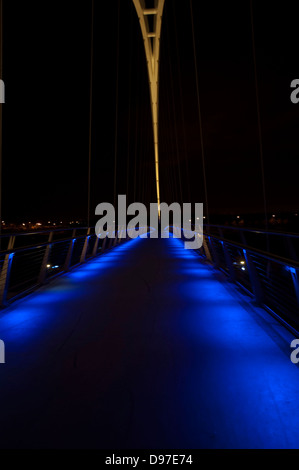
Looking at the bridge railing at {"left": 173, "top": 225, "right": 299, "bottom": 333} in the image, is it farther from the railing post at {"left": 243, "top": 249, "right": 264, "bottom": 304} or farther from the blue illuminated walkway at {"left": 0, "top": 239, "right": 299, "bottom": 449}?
the blue illuminated walkway at {"left": 0, "top": 239, "right": 299, "bottom": 449}

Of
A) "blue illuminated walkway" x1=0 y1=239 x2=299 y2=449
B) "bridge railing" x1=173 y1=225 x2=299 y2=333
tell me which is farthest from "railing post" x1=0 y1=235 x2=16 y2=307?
"bridge railing" x1=173 y1=225 x2=299 y2=333

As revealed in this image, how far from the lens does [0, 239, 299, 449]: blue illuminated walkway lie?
2031mm

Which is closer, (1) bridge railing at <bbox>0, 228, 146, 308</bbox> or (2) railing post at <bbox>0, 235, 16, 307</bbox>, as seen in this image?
(2) railing post at <bbox>0, 235, 16, 307</bbox>

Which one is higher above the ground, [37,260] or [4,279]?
[37,260]

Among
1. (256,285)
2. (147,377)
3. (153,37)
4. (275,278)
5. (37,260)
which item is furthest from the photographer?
(153,37)

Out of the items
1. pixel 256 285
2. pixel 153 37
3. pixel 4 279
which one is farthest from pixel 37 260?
pixel 153 37

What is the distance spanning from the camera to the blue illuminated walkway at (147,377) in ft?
6.66

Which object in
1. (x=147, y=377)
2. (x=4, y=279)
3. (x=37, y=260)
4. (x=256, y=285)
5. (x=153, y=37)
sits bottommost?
(x=147, y=377)

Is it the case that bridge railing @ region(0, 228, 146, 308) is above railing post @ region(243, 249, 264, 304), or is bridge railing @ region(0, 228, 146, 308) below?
above

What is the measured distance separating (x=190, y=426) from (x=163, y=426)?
0.50 ft

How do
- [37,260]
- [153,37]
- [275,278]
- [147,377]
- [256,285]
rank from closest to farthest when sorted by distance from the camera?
[147,377] → [275,278] → [256,285] → [37,260] → [153,37]

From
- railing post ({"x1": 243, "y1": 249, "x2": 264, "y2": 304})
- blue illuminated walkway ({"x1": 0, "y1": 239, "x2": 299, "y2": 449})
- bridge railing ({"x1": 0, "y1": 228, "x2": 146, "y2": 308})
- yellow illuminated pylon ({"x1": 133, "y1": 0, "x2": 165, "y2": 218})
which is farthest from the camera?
yellow illuminated pylon ({"x1": 133, "y1": 0, "x2": 165, "y2": 218})

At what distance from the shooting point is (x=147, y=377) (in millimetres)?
2723

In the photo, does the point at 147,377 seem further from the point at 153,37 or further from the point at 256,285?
the point at 153,37
